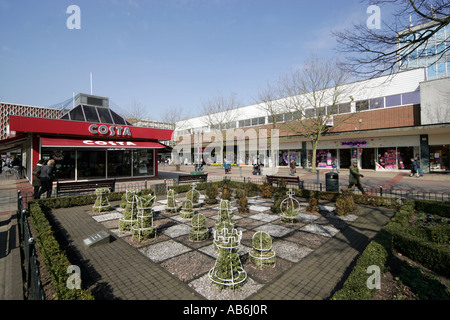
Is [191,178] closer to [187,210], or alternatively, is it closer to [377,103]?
[187,210]

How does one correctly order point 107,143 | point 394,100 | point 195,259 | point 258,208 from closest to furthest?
point 195,259 < point 258,208 < point 107,143 < point 394,100

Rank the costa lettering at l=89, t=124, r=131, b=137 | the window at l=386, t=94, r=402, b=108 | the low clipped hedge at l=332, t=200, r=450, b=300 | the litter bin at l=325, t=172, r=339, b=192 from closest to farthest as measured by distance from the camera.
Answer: the low clipped hedge at l=332, t=200, r=450, b=300 < the litter bin at l=325, t=172, r=339, b=192 < the costa lettering at l=89, t=124, r=131, b=137 < the window at l=386, t=94, r=402, b=108

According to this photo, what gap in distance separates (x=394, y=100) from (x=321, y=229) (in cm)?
2127

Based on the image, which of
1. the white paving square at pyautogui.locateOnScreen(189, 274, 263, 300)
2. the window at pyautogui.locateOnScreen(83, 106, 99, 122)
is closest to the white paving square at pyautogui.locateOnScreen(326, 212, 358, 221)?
the white paving square at pyautogui.locateOnScreen(189, 274, 263, 300)

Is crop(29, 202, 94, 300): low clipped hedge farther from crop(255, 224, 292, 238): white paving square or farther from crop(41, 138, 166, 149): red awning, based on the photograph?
crop(41, 138, 166, 149): red awning

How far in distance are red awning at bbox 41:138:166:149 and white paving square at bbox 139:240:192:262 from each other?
39.9ft

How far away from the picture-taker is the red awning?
1416cm

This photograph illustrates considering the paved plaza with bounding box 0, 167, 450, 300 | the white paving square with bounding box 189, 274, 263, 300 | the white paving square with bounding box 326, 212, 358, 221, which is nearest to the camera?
the white paving square with bounding box 189, 274, 263, 300

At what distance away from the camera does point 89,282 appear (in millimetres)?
4180

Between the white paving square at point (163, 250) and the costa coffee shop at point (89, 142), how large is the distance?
12164 millimetres

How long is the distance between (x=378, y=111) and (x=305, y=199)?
17.0 meters

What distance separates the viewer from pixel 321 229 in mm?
7035

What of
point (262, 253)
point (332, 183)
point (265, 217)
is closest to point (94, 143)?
point (265, 217)
